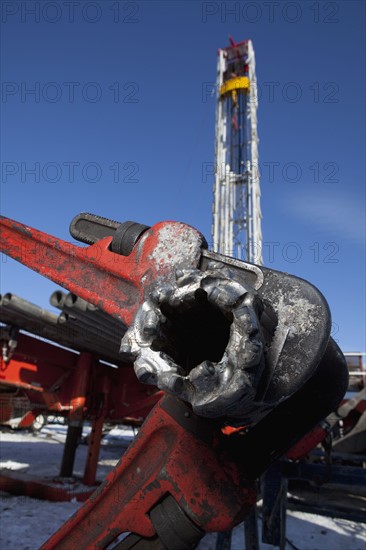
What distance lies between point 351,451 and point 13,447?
6.90m

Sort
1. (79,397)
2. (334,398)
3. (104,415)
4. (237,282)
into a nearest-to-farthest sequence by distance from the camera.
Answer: (237,282) < (334,398) < (79,397) < (104,415)

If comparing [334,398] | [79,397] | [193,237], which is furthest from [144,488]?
[79,397]

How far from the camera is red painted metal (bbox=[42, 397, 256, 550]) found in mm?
1296

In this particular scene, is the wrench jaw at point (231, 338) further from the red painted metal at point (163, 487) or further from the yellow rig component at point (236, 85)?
the yellow rig component at point (236, 85)

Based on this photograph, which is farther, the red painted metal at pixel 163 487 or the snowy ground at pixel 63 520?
the snowy ground at pixel 63 520

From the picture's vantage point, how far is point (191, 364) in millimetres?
1170

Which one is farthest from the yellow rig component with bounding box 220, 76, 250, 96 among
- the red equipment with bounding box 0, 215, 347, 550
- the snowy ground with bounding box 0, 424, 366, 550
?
the red equipment with bounding box 0, 215, 347, 550

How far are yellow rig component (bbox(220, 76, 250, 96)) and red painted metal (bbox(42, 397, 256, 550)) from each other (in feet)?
68.0

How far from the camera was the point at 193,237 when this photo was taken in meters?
1.29

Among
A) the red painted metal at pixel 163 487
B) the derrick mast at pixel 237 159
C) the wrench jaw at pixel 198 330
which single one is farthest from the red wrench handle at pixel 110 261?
the derrick mast at pixel 237 159

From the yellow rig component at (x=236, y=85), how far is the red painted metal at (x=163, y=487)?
20.7 m

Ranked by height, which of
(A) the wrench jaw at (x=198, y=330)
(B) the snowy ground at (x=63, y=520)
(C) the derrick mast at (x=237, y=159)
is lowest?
(B) the snowy ground at (x=63, y=520)

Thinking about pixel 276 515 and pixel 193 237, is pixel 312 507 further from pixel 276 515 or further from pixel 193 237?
pixel 193 237

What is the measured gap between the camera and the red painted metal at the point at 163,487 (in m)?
1.30
